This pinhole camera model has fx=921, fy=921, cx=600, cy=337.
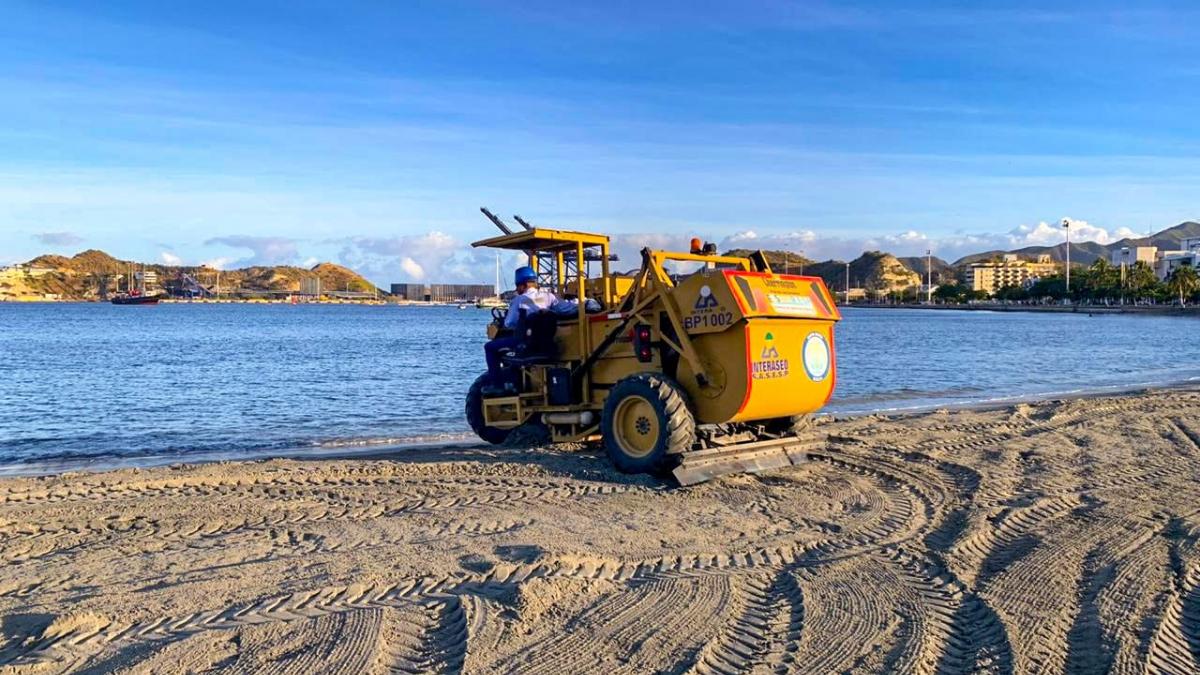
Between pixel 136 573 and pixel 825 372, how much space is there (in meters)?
6.58

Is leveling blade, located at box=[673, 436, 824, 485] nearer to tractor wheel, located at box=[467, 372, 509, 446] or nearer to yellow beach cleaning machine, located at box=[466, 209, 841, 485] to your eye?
yellow beach cleaning machine, located at box=[466, 209, 841, 485]

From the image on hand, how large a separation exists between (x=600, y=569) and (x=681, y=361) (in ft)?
11.7

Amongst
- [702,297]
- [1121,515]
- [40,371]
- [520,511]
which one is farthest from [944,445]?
[40,371]

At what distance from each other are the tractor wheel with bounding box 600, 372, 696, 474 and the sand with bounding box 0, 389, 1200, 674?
0.28 meters

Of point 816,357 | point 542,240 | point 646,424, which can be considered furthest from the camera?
point 542,240

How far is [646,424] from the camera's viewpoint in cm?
927

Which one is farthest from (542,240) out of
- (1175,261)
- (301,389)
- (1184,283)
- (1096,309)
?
(1175,261)

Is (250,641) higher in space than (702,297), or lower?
lower

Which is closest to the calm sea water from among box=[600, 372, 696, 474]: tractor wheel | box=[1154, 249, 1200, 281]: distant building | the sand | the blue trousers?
the blue trousers

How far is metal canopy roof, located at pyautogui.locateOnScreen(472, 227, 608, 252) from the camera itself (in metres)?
10.4

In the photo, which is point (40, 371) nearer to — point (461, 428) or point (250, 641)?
point (461, 428)

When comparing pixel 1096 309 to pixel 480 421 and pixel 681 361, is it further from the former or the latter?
pixel 681 361

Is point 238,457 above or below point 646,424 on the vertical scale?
below

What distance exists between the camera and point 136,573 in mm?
6059
